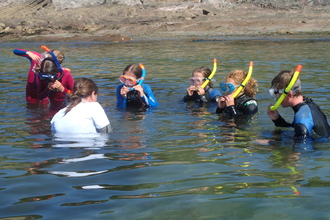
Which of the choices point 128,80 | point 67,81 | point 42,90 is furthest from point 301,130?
point 42,90

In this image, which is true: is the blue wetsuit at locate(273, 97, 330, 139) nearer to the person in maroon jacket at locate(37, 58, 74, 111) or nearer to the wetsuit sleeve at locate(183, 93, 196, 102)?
the wetsuit sleeve at locate(183, 93, 196, 102)

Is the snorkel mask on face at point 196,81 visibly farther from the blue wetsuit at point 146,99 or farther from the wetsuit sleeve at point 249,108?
the wetsuit sleeve at point 249,108

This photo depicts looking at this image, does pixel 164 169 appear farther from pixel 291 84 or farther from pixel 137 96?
pixel 137 96

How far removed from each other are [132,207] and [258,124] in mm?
3007

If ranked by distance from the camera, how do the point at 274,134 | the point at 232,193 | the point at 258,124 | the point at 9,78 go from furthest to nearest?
1. the point at 9,78
2. the point at 258,124
3. the point at 274,134
4. the point at 232,193

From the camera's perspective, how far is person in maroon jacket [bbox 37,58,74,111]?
6059mm

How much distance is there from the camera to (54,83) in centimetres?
627

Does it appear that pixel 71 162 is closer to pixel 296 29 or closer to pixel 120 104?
pixel 120 104

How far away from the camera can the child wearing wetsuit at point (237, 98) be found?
5551 mm

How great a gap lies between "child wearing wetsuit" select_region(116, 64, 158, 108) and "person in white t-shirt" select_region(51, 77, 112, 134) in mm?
1634

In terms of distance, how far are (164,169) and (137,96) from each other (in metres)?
3.14

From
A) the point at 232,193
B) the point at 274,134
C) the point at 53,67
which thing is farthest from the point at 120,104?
the point at 232,193

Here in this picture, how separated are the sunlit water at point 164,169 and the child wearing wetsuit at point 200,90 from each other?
0.19 metres

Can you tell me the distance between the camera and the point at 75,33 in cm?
2394
